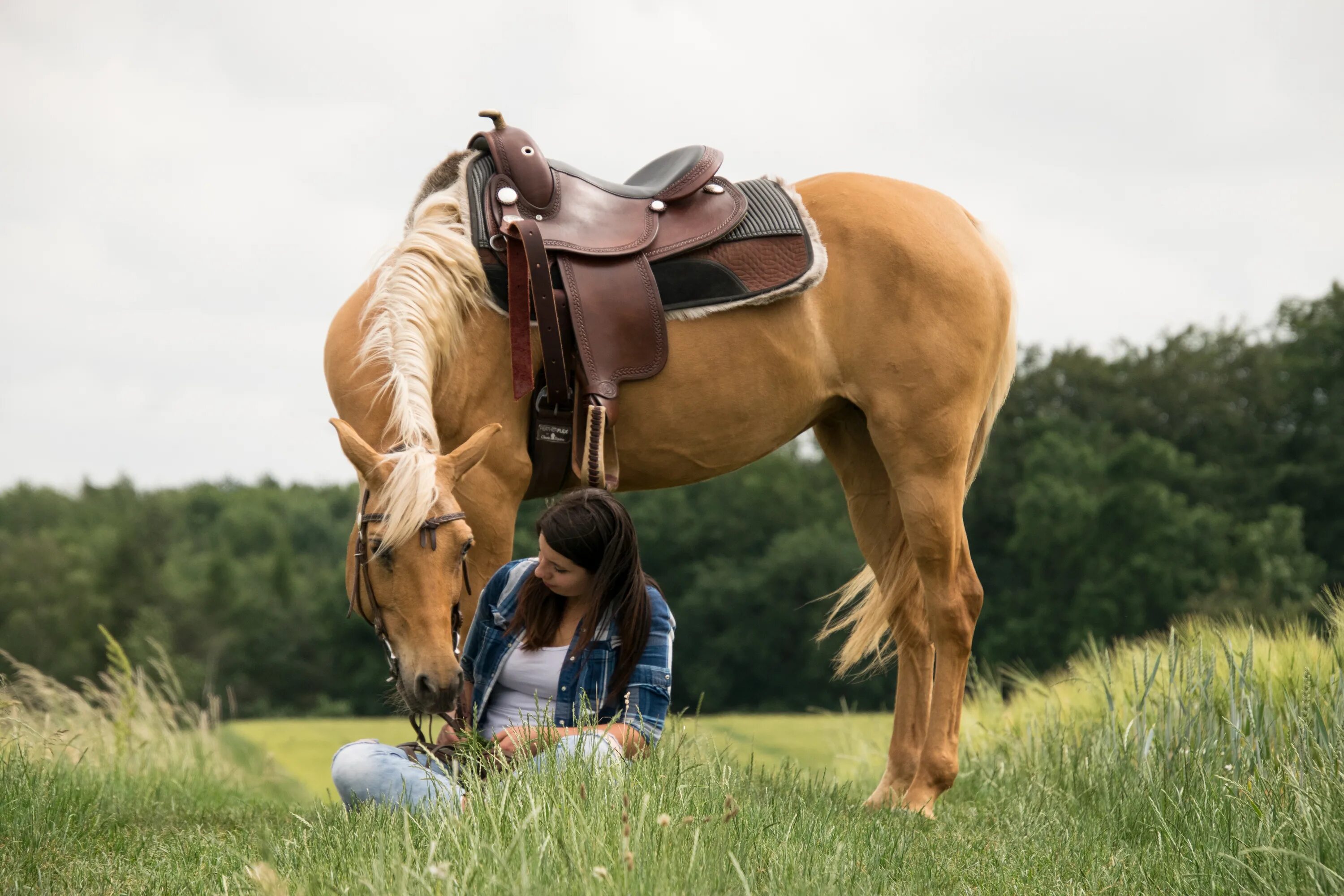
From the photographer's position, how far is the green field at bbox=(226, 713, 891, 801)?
18.6ft

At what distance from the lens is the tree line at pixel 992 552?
30.2 meters

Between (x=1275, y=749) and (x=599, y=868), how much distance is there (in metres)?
2.84

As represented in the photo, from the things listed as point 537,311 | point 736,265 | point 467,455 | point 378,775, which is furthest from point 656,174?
point 378,775

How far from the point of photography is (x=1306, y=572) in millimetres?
28141

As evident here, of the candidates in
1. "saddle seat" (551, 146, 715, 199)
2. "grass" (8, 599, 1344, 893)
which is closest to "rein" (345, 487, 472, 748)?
"grass" (8, 599, 1344, 893)

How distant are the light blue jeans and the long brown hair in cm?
36

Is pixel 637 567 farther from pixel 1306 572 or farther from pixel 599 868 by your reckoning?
pixel 1306 572

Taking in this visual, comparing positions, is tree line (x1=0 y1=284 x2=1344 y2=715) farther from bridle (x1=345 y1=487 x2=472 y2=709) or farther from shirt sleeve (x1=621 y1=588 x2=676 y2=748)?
bridle (x1=345 y1=487 x2=472 y2=709)

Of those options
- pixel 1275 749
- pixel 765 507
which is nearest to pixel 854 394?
pixel 1275 749

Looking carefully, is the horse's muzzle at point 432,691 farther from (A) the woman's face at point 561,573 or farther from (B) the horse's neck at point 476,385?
(B) the horse's neck at point 476,385

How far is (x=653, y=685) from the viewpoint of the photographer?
329 cm

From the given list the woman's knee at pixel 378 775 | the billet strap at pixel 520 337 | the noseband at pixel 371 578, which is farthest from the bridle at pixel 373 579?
the billet strap at pixel 520 337

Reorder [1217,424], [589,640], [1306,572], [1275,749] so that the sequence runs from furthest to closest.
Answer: [1217,424] < [1306,572] < [1275,749] < [589,640]

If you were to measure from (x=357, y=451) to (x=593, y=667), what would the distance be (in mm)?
921
